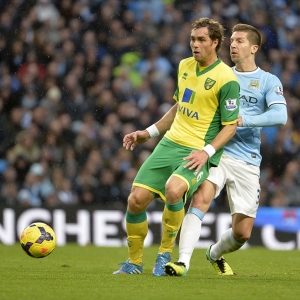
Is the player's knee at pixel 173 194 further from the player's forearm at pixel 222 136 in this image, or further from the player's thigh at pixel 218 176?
the player's thigh at pixel 218 176

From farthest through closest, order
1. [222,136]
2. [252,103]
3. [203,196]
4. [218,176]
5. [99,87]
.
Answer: [99,87] → [252,103] → [218,176] → [203,196] → [222,136]

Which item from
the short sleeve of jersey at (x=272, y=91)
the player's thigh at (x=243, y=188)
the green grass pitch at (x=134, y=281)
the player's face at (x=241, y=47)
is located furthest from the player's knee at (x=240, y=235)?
the player's face at (x=241, y=47)

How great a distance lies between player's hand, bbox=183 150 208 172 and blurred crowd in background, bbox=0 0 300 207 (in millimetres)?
6714

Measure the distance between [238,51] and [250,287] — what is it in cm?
248

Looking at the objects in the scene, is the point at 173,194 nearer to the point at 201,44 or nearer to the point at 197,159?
the point at 197,159

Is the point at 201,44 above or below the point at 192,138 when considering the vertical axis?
above

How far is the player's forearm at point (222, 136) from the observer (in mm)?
6559

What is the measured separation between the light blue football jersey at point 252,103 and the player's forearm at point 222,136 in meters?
0.64

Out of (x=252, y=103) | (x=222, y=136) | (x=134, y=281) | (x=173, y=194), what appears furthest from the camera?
(x=252, y=103)

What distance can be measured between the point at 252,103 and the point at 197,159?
1123 millimetres

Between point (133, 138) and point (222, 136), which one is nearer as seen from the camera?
point (222, 136)

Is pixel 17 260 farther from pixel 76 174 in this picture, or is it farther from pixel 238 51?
pixel 76 174

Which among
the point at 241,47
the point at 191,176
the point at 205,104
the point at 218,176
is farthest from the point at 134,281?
the point at 241,47

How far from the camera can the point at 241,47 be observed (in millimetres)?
7352
